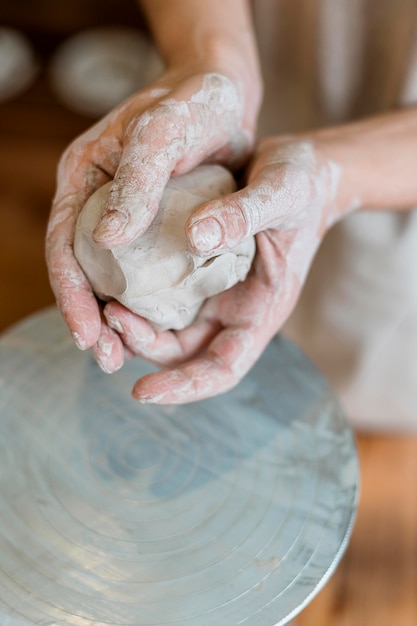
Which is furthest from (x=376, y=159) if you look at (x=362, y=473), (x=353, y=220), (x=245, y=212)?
(x=362, y=473)

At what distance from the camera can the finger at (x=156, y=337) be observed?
78cm

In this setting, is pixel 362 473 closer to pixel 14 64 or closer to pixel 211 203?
pixel 211 203

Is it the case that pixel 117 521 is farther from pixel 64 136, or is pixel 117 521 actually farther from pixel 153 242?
pixel 64 136

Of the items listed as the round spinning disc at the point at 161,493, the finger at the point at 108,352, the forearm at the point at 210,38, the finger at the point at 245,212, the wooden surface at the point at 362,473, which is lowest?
the wooden surface at the point at 362,473

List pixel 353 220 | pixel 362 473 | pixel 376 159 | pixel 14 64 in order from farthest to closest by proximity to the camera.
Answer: pixel 14 64, pixel 362 473, pixel 353 220, pixel 376 159

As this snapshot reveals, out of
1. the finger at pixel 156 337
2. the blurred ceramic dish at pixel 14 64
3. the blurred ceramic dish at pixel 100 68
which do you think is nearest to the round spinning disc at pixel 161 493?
the finger at pixel 156 337

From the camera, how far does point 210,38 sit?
96 centimetres

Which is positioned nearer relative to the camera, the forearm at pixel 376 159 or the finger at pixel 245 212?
the finger at pixel 245 212

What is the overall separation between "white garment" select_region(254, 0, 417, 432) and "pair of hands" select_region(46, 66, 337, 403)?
0.86 ft

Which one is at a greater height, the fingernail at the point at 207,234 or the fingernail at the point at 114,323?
the fingernail at the point at 207,234

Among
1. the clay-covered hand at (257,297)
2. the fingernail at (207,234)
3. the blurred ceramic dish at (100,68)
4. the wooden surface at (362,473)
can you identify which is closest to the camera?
the fingernail at (207,234)

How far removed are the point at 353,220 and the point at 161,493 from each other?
58 cm

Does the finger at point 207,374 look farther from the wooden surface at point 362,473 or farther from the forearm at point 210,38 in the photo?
→ the wooden surface at point 362,473

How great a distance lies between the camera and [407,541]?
1402 millimetres
